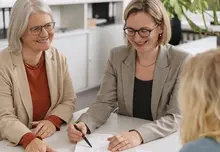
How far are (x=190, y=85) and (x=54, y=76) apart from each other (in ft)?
3.33

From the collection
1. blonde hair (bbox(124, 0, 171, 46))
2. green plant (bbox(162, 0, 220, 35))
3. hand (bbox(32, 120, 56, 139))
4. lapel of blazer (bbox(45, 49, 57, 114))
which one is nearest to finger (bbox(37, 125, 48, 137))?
hand (bbox(32, 120, 56, 139))

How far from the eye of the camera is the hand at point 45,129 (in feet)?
5.10

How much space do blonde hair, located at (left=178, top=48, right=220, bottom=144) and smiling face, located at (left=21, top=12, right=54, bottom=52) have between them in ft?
3.05

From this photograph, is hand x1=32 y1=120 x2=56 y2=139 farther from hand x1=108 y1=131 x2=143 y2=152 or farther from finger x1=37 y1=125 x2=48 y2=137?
hand x1=108 y1=131 x2=143 y2=152

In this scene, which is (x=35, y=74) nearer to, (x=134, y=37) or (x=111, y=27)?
(x=134, y=37)

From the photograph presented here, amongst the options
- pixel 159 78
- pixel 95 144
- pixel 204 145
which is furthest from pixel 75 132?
pixel 204 145

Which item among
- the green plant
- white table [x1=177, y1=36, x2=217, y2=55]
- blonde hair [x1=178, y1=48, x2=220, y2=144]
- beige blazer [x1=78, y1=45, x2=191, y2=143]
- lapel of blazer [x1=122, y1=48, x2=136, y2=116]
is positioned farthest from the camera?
white table [x1=177, y1=36, x2=217, y2=55]

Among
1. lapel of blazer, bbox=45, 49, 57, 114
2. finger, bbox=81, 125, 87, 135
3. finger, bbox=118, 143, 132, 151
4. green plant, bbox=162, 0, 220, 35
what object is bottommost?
finger, bbox=118, 143, 132, 151

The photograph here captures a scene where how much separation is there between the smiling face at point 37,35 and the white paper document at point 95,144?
1.64 ft

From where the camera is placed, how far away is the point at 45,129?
1576mm

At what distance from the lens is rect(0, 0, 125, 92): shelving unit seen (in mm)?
3887

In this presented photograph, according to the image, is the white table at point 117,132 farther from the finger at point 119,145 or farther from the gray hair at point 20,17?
the gray hair at point 20,17

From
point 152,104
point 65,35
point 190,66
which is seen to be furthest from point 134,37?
point 65,35

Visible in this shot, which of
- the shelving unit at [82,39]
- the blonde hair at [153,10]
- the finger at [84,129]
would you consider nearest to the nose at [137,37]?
the blonde hair at [153,10]
